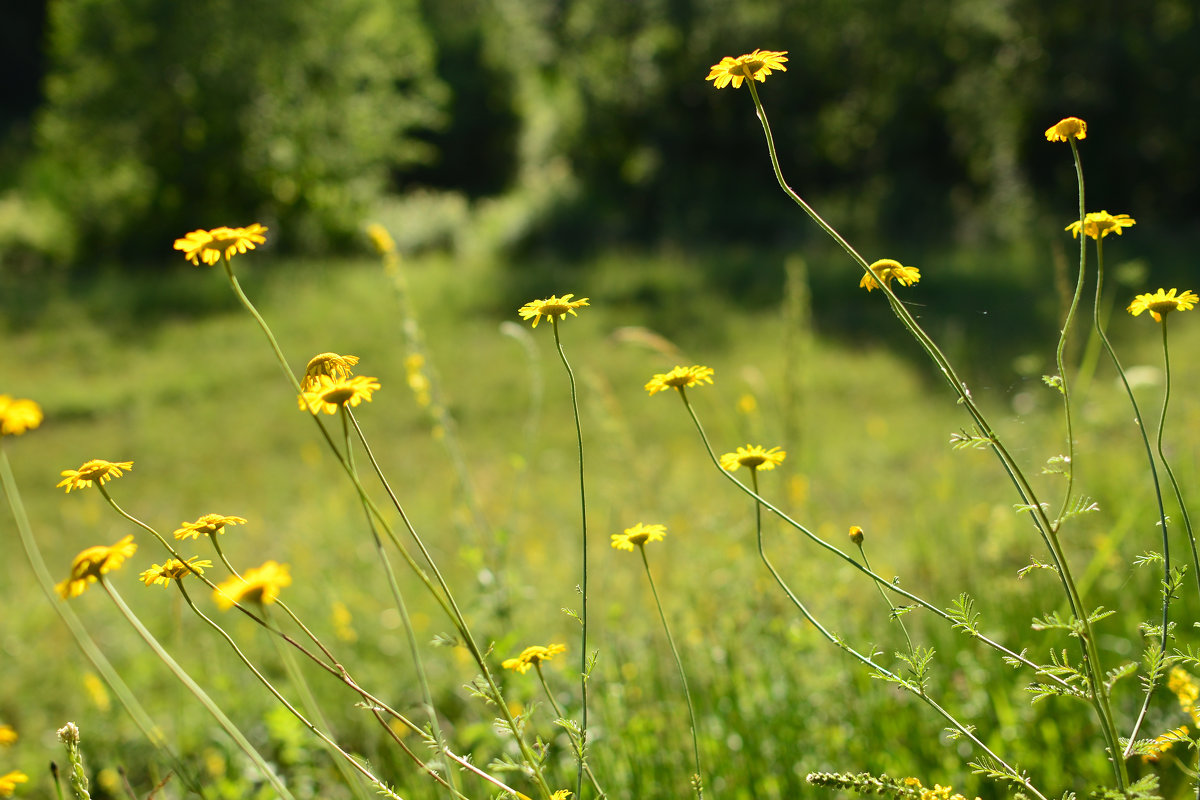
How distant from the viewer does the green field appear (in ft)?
6.06

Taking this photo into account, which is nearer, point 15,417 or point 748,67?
point 15,417

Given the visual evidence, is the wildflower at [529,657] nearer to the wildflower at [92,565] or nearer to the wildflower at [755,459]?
the wildflower at [755,459]

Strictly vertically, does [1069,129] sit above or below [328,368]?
above

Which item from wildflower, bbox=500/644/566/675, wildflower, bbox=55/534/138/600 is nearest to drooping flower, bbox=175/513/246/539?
wildflower, bbox=55/534/138/600

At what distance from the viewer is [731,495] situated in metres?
4.86

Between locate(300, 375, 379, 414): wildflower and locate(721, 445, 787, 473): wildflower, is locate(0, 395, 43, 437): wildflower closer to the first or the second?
locate(300, 375, 379, 414): wildflower

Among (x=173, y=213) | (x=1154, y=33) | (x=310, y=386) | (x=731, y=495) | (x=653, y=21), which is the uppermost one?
(x=653, y=21)

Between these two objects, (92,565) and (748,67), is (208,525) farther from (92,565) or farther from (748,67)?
(748,67)

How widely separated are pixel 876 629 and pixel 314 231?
1183 centimetres

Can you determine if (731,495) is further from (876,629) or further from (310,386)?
(310,386)

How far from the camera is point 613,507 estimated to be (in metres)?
2.66

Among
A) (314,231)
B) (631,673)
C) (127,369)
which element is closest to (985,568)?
(631,673)

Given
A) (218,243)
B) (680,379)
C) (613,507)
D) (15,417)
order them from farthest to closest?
(613,507) < (680,379) < (218,243) < (15,417)

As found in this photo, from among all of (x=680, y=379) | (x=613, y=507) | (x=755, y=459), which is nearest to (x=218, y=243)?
(x=680, y=379)
